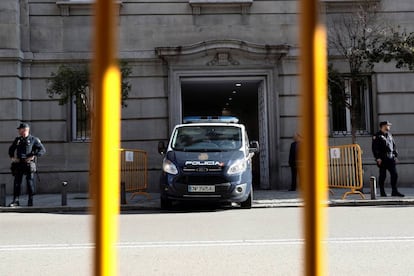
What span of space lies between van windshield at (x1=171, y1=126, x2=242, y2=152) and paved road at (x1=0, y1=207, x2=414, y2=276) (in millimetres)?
1739

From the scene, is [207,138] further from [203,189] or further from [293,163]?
[293,163]

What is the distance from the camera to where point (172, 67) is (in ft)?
53.7

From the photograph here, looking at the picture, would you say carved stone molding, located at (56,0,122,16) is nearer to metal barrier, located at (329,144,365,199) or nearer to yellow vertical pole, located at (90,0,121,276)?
metal barrier, located at (329,144,365,199)

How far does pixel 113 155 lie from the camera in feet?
4.44

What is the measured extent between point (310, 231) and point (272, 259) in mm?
4466

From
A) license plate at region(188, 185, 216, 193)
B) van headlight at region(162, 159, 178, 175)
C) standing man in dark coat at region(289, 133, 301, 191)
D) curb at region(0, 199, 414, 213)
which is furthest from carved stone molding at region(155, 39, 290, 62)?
license plate at region(188, 185, 216, 193)

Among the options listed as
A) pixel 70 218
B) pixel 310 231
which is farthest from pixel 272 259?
pixel 70 218

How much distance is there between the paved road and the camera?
5.30 meters

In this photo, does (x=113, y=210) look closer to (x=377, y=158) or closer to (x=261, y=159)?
(x=377, y=158)

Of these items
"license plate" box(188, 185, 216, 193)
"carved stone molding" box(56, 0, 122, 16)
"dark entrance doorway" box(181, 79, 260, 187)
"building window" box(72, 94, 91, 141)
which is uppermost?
"carved stone molding" box(56, 0, 122, 16)

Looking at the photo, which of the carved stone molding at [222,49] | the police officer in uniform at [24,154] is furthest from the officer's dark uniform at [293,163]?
the police officer in uniform at [24,154]

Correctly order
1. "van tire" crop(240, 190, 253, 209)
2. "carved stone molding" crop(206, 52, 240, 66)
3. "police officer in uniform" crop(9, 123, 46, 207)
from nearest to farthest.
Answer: "van tire" crop(240, 190, 253, 209) < "police officer in uniform" crop(9, 123, 46, 207) < "carved stone molding" crop(206, 52, 240, 66)

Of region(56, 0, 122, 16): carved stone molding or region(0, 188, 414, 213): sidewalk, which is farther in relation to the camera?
region(56, 0, 122, 16): carved stone molding

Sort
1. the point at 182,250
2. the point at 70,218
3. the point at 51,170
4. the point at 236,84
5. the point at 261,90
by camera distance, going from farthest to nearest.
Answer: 1. the point at 236,84
2. the point at 261,90
3. the point at 51,170
4. the point at 70,218
5. the point at 182,250
